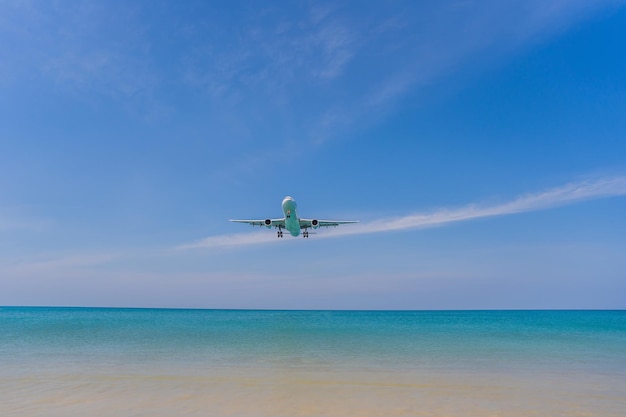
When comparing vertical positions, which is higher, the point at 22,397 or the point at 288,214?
the point at 288,214

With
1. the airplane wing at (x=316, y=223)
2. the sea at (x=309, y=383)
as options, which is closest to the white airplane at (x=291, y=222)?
the airplane wing at (x=316, y=223)

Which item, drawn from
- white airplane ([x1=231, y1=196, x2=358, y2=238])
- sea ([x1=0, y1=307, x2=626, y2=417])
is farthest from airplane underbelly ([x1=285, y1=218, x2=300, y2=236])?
sea ([x1=0, y1=307, x2=626, y2=417])

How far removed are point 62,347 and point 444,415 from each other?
24756 millimetres

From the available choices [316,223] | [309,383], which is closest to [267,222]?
[316,223]

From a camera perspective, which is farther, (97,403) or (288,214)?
(288,214)

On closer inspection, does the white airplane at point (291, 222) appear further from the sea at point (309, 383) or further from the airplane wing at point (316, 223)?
the sea at point (309, 383)

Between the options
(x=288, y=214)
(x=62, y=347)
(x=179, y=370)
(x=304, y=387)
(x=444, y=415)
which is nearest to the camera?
(x=444, y=415)

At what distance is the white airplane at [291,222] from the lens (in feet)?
120

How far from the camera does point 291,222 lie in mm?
37844

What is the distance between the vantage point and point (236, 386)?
47.0 ft

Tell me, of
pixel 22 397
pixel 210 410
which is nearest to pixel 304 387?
pixel 210 410

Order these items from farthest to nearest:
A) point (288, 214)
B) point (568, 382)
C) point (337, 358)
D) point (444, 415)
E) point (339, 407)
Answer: point (288, 214)
point (337, 358)
point (568, 382)
point (339, 407)
point (444, 415)

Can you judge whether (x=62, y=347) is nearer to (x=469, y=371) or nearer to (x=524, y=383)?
(x=469, y=371)

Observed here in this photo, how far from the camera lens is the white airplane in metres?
36.5
